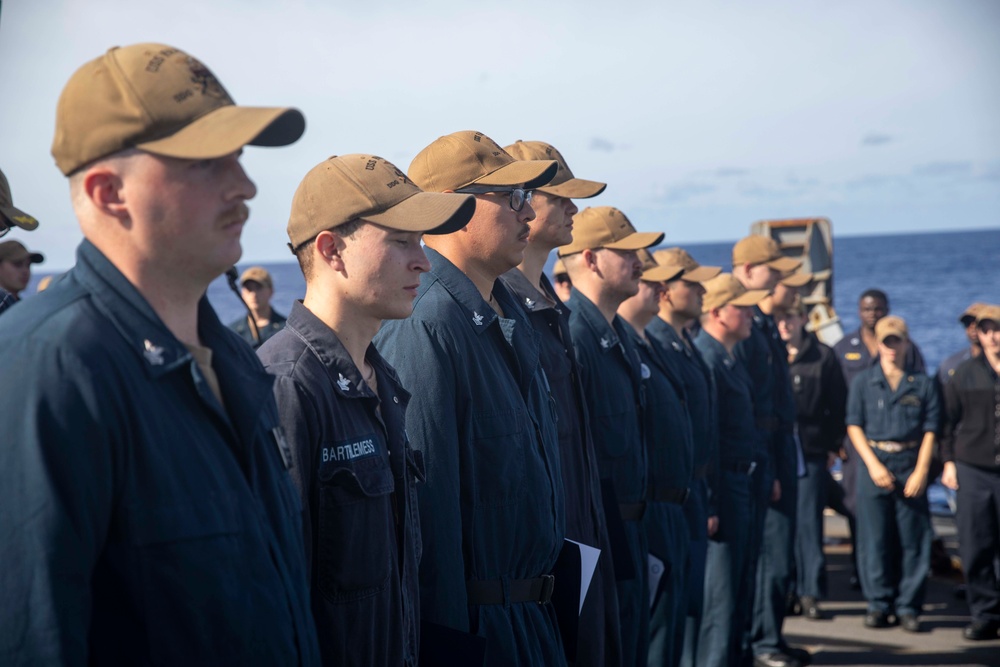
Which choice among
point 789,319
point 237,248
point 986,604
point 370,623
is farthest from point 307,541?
point 789,319

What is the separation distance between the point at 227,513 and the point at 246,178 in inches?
24.6

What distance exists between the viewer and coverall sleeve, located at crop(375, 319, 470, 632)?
3.29 meters

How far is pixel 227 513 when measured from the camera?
6.58ft

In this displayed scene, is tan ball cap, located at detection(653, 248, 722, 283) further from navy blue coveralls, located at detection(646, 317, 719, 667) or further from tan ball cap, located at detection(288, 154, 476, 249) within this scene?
tan ball cap, located at detection(288, 154, 476, 249)

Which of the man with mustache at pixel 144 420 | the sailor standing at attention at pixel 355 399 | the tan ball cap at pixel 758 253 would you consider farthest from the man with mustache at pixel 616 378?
the tan ball cap at pixel 758 253

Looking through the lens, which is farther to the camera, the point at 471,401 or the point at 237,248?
the point at 471,401

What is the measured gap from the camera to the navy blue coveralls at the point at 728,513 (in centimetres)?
695

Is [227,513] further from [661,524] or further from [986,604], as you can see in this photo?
[986,604]

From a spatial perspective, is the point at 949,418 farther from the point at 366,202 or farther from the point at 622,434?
the point at 366,202

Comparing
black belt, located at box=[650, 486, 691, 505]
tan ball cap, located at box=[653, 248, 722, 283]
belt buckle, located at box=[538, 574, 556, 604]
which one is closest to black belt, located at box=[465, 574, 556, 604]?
belt buckle, located at box=[538, 574, 556, 604]

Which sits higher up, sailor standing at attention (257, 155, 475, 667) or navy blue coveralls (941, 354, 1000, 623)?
sailor standing at attention (257, 155, 475, 667)

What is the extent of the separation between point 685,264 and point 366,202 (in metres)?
4.51

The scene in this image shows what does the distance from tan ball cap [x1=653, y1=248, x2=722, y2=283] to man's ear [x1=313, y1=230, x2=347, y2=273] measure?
4087 mm

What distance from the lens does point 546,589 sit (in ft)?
12.1
